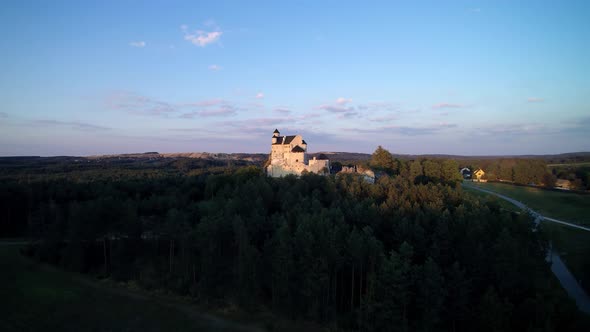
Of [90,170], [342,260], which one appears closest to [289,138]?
[342,260]

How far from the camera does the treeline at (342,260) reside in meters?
18.0

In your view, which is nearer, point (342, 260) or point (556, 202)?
point (342, 260)

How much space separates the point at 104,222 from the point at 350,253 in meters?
21.0

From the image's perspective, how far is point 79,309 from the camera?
1967 centimetres

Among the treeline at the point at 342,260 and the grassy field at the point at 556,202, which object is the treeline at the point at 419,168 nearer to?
the grassy field at the point at 556,202

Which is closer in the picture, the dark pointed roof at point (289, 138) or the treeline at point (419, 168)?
the dark pointed roof at point (289, 138)

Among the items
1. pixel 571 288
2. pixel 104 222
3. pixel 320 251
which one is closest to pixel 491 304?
pixel 320 251

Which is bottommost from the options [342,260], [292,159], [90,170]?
[342,260]

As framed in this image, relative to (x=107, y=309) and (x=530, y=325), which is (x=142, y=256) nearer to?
(x=107, y=309)

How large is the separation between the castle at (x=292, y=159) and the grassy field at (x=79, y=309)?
35.5 metres

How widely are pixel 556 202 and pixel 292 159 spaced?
3961 cm

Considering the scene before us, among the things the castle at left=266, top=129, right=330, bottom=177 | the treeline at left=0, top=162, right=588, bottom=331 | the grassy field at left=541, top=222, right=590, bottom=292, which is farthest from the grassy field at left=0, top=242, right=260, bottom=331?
the castle at left=266, top=129, right=330, bottom=177

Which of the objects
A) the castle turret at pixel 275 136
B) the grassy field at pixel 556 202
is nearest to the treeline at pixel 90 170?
the castle turret at pixel 275 136

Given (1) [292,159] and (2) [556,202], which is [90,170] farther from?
(2) [556,202]
